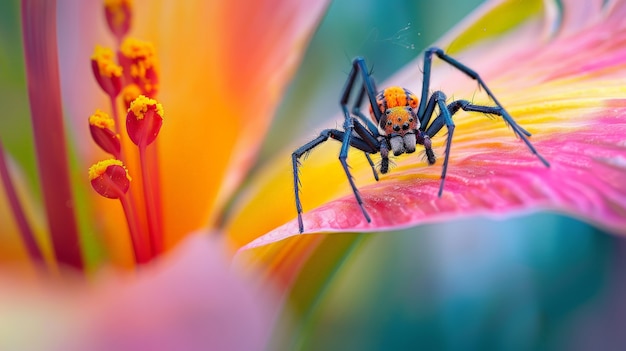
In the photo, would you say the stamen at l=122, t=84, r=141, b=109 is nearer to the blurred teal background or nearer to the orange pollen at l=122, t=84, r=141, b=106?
the orange pollen at l=122, t=84, r=141, b=106

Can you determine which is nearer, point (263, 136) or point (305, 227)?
point (305, 227)

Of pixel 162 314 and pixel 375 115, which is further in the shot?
pixel 375 115

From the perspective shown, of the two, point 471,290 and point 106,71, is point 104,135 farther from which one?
point 471,290

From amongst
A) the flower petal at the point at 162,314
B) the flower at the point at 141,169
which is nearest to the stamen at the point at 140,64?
the flower at the point at 141,169

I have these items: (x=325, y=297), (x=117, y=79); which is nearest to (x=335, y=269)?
(x=325, y=297)

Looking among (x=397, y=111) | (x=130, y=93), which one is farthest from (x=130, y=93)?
(x=397, y=111)

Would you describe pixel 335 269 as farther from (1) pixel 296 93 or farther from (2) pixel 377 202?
(1) pixel 296 93
